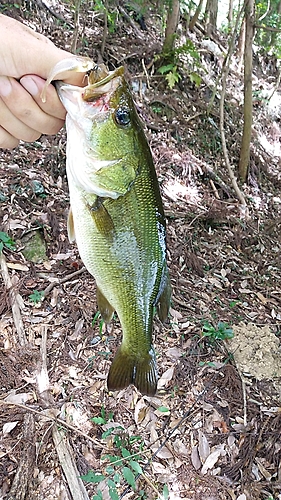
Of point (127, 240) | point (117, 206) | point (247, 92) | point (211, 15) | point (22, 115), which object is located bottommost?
point (247, 92)

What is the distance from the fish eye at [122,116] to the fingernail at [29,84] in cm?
33

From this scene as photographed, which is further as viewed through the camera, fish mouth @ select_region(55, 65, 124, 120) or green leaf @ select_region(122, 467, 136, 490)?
green leaf @ select_region(122, 467, 136, 490)

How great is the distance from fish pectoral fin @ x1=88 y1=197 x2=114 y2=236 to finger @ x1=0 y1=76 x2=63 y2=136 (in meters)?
0.43

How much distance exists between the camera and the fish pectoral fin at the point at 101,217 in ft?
5.50

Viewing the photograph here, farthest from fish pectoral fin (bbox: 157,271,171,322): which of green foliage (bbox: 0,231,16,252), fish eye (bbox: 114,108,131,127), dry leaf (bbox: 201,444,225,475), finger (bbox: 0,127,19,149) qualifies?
green foliage (bbox: 0,231,16,252)

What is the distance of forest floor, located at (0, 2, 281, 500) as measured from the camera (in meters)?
3.05

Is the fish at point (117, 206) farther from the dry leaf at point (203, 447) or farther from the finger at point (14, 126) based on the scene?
the dry leaf at point (203, 447)

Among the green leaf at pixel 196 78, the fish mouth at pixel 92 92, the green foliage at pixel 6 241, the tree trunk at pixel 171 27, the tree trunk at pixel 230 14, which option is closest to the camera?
the fish mouth at pixel 92 92

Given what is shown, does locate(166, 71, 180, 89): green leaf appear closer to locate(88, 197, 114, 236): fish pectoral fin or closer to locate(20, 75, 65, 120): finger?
locate(20, 75, 65, 120): finger

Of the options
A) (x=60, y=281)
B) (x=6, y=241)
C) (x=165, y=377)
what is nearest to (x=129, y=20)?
(x=6, y=241)

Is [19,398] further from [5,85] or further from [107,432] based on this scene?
[5,85]

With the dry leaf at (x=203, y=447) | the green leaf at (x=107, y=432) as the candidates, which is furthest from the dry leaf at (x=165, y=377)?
the green leaf at (x=107, y=432)

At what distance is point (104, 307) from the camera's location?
6.39 feet

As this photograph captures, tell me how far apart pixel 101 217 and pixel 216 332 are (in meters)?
2.73
